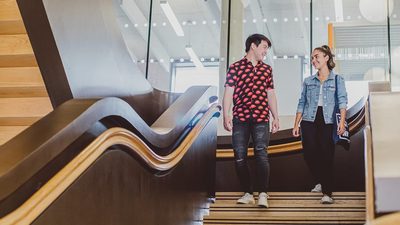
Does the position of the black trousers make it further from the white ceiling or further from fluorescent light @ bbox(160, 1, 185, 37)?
fluorescent light @ bbox(160, 1, 185, 37)

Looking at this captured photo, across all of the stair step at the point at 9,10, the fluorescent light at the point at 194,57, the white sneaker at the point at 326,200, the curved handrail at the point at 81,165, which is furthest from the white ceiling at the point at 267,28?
the curved handrail at the point at 81,165

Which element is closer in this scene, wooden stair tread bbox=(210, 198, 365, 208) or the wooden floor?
the wooden floor

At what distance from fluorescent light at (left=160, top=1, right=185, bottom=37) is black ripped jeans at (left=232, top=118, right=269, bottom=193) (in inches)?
294

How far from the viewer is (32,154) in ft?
6.68

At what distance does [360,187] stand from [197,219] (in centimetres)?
248

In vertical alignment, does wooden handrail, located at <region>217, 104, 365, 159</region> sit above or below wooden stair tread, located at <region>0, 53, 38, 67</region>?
below

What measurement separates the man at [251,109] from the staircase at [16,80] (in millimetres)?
1643

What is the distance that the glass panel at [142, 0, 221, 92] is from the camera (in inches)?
466

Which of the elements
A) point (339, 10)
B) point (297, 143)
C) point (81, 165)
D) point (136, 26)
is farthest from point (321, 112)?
point (339, 10)

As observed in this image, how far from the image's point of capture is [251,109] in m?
4.77

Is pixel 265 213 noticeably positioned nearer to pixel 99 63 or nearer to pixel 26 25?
pixel 99 63

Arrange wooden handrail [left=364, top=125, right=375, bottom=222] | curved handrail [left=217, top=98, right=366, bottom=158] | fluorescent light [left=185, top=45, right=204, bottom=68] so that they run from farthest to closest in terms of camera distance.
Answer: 1. fluorescent light [left=185, top=45, right=204, bottom=68]
2. curved handrail [left=217, top=98, right=366, bottom=158]
3. wooden handrail [left=364, top=125, right=375, bottom=222]

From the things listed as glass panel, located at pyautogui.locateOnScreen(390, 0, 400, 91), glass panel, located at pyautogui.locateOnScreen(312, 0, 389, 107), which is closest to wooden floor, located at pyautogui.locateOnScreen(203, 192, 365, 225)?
glass panel, located at pyautogui.locateOnScreen(390, 0, 400, 91)

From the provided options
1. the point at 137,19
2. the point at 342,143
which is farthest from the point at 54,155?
the point at 137,19
